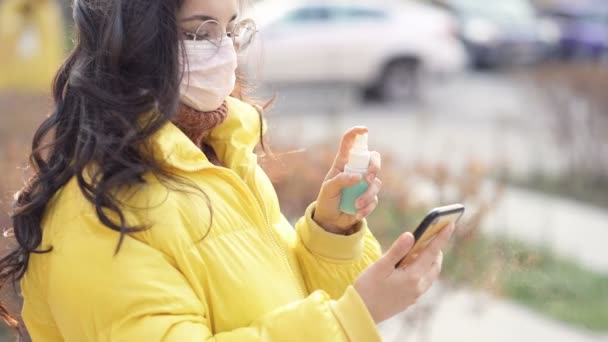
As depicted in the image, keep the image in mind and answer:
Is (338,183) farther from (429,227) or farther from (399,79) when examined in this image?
(399,79)

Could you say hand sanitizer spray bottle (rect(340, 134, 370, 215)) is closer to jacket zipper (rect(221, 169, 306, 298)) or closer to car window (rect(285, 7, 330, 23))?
jacket zipper (rect(221, 169, 306, 298))

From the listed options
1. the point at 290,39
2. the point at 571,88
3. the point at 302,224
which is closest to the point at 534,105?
the point at 571,88

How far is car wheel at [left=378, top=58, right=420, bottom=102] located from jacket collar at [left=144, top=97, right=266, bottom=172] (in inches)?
453

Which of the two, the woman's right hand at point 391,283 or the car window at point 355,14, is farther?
the car window at point 355,14

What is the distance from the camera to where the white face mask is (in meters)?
1.78

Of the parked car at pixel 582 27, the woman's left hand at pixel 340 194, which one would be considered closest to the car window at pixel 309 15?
the parked car at pixel 582 27

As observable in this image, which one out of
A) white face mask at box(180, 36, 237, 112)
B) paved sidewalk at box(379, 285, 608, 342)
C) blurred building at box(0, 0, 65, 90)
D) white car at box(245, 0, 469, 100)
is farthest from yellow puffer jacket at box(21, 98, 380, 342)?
white car at box(245, 0, 469, 100)

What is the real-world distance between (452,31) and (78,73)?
12305 mm

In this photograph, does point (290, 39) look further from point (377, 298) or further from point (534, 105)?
point (377, 298)

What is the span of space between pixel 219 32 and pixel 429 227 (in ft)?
1.70

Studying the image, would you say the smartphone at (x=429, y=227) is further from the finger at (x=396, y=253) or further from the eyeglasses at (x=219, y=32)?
the eyeglasses at (x=219, y=32)

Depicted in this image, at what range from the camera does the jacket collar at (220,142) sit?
168 cm

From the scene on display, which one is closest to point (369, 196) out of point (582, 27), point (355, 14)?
point (355, 14)

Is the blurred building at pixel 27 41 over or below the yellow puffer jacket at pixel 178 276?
below
